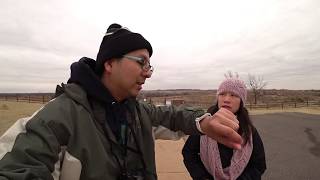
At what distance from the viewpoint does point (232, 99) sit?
338 cm

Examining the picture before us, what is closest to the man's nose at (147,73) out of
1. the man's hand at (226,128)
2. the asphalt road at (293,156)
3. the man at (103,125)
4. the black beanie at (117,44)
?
the man at (103,125)

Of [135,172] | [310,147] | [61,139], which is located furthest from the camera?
[310,147]

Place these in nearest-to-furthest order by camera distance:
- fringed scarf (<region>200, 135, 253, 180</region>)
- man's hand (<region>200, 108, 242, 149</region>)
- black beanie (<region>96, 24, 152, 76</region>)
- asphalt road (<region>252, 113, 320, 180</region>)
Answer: man's hand (<region>200, 108, 242, 149</region>), black beanie (<region>96, 24, 152, 76</region>), fringed scarf (<region>200, 135, 253, 180</region>), asphalt road (<region>252, 113, 320, 180</region>)

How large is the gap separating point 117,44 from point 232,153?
1.77 meters

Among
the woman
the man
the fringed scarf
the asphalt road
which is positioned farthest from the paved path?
the man

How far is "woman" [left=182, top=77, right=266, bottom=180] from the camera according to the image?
10.7 feet

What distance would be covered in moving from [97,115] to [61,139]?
28 centimetres

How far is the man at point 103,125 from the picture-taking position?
4.91 feet

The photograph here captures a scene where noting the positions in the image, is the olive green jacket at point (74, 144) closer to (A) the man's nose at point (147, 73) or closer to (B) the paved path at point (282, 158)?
(A) the man's nose at point (147, 73)

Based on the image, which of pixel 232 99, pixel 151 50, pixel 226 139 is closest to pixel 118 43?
pixel 151 50

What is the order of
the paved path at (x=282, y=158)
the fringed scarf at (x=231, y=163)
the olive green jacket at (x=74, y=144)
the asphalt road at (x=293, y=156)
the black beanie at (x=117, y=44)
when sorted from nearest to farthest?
the olive green jacket at (x=74, y=144)
the black beanie at (x=117, y=44)
the fringed scarf at (x=231, y=163)
the paved path at (x=282, y=158)
the asphalt road at (x=293, y=156)

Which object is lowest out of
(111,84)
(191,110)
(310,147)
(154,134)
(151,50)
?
(310,147)

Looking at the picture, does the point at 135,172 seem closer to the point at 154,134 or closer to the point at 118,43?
the point at 154,134

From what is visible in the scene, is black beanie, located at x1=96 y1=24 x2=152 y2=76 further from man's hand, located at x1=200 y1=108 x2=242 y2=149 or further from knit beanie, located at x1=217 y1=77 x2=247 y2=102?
knit beanie, located at x1=217 y1=77 x2=247 y2=102
